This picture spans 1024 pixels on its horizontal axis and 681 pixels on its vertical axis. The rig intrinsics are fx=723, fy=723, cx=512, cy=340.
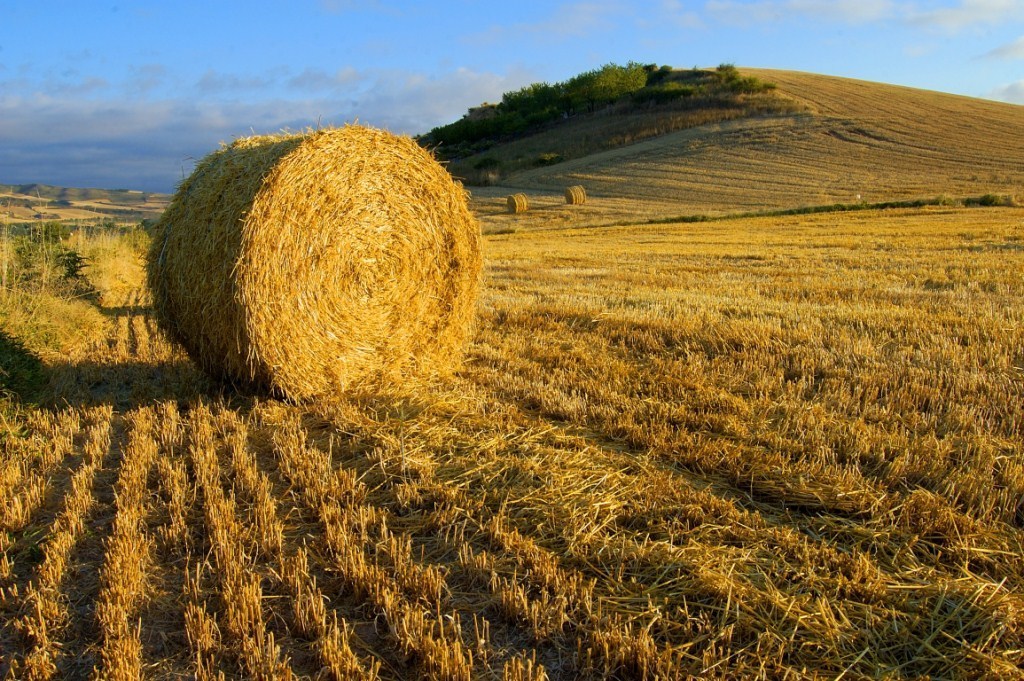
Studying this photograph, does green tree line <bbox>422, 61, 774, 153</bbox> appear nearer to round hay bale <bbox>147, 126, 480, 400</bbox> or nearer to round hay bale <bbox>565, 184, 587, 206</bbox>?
round hay bale <bbox>565, 184, 587, 206</bbox>

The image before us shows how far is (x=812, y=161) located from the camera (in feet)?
135

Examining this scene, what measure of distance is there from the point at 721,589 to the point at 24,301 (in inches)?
328

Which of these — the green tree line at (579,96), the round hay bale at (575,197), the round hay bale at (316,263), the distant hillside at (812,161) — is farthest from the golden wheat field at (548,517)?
the green tree line at (579,96)

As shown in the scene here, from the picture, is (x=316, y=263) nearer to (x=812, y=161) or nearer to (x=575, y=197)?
(x=575, y=197)

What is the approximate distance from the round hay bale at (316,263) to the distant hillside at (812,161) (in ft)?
81.6

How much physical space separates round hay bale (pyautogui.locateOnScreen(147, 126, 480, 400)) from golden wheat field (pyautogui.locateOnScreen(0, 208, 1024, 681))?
1.37 feet

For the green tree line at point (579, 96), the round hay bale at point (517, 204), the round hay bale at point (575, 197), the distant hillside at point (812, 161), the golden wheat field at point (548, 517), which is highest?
the green tree line at point (579, 96)

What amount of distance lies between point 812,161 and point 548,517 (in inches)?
1673

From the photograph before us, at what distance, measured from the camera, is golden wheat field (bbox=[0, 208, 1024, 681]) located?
2.74 meters

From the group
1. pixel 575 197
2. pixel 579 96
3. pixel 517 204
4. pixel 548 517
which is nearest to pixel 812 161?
pixel 575 197

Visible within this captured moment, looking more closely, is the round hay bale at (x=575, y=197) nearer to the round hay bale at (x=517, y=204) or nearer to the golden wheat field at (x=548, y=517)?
the round hay bale at (x=517, y=204)

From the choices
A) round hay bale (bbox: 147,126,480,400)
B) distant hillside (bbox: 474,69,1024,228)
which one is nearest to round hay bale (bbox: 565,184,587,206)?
distant hillside (bbox: 474,69,1024,228)

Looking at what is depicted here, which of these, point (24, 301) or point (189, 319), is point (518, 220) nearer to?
point (24, 301)

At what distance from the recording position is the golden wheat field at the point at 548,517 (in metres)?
2.74
